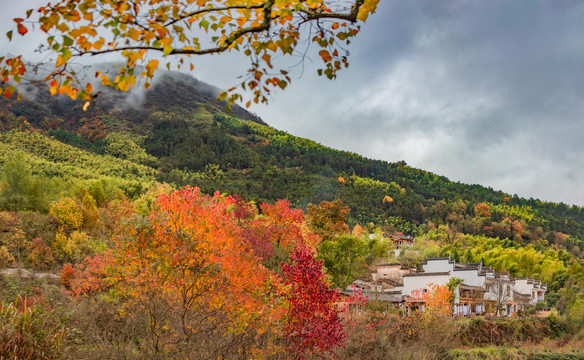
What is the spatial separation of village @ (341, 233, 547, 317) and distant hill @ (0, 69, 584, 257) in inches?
1018

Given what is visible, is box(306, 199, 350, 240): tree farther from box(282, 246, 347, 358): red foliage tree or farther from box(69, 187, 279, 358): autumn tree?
box(282, 246, 347, 358): red foliage tree

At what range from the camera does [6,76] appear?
3.29 meters

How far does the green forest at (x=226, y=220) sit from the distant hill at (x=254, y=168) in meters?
0.40

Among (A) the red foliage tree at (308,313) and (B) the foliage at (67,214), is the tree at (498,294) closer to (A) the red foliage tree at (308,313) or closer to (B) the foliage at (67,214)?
(B) the foliage at (67,214)

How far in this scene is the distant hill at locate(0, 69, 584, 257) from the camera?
2847 inches

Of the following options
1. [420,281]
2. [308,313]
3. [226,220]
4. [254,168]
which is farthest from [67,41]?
[254,168]

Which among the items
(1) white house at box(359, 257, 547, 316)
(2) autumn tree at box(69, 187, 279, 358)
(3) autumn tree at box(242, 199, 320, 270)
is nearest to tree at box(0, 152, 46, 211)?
(3) autumn tree at box(242, 199, 320, 270)

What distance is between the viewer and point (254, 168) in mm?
87438

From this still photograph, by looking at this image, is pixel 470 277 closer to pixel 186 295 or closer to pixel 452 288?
pixel 452 288

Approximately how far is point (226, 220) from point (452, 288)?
21.4 metres

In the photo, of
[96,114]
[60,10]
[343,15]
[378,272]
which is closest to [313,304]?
[343,15]

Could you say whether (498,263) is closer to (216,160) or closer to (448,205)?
(448,205)

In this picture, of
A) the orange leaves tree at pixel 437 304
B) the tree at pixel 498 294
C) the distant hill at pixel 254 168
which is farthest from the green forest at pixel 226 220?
the tree at pixel 498 294

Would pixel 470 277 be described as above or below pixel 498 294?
above
